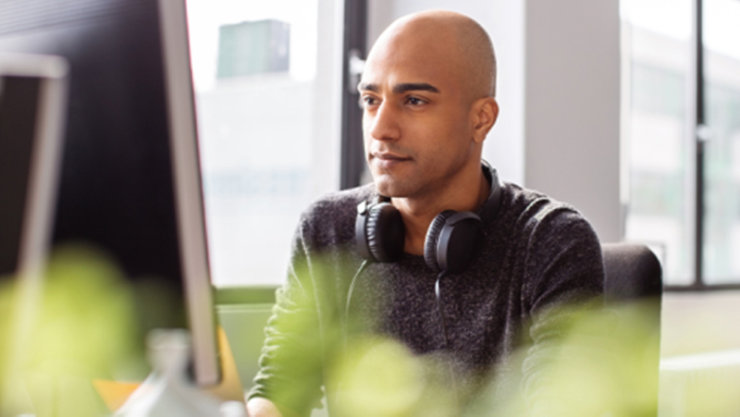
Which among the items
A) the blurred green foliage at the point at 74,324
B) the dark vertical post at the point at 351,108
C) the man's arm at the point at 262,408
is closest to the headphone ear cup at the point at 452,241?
the man's arm at the point at 262,408

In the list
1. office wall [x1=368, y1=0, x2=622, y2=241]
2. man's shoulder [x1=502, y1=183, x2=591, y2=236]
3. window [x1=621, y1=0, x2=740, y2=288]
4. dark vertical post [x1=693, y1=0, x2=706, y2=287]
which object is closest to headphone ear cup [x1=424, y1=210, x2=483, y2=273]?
man's shoulder [x1=502, y1=183, x2=591, y2=236]

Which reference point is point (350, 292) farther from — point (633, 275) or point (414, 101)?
point (633, 275)

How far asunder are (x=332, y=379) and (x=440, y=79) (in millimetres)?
608

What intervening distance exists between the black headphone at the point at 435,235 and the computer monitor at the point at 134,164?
78 cm

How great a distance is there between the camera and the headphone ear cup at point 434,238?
1291 millimetres

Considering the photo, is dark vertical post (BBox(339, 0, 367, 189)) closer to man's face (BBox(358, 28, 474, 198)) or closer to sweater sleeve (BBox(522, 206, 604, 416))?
man's face (BBox(358, 28, 474, 198))

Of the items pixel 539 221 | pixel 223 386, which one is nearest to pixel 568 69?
pixel 539 221

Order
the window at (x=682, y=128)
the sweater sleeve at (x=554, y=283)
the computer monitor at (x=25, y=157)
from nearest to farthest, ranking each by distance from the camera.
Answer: the computer monitor at (x=25, y=157) → the sweater sleeve at (x=554, y=283) → the window at (x=682, y=128)

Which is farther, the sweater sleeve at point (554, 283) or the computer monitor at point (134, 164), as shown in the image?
the sweater sleeve at point (554, 283)

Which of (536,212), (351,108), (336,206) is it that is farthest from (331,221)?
(351,108)

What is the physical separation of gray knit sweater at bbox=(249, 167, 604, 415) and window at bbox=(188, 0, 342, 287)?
573mm

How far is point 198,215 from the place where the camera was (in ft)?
1.63

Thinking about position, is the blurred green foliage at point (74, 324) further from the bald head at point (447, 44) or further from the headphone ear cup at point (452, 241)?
the bald head at point (447, 44)

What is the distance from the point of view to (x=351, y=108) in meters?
2.34
